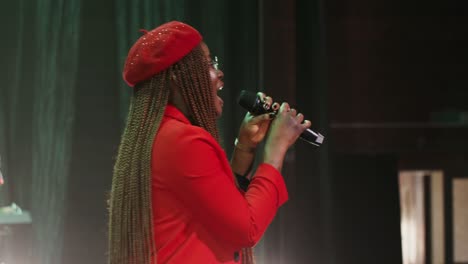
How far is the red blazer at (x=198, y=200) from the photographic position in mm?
1365

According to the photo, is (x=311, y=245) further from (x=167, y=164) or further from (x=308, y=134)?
(x=167, y=164)

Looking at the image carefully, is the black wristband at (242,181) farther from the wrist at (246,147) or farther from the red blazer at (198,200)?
the red blazer at (198,200)

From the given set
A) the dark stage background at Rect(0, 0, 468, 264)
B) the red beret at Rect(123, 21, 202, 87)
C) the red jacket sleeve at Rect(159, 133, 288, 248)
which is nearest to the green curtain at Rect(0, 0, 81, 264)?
the dark stage background at Rect(0, 0, 468, 264)

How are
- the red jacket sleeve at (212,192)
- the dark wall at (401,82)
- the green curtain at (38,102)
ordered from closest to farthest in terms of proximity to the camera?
the red jacket sleeve at (212,192) < the green curtain at (38,102) < the dark wall at (401,82)

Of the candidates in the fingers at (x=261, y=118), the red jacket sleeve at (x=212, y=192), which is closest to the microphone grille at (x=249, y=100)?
the fingers at (x=261, y=118)

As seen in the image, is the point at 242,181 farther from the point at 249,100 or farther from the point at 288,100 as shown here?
the point at 288,100

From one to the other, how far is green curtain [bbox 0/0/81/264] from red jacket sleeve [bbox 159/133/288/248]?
1491mm

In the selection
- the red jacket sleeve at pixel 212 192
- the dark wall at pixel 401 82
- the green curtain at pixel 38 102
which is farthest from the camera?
the dark wall at pixel 401 82

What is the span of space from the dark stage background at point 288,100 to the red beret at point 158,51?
4.41 feet

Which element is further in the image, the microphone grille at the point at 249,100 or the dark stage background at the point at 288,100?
the dark stage background at the point at 288,100

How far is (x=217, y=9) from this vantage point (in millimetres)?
2881

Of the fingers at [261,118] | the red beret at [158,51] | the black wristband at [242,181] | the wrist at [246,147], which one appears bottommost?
the black wristband at [242,181]

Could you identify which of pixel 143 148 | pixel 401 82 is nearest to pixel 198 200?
pixel 143 148

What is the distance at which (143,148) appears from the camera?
144 cm
